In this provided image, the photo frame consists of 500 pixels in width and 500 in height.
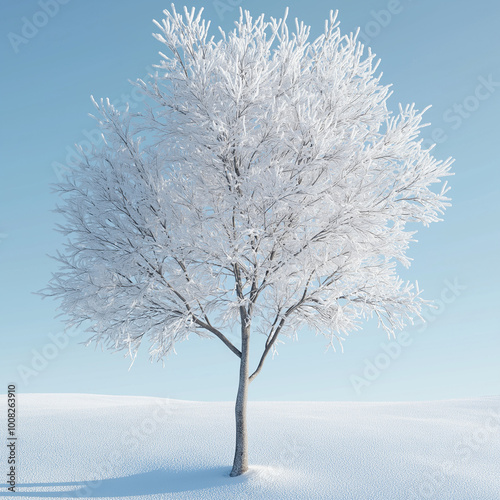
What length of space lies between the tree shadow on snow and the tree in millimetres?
654

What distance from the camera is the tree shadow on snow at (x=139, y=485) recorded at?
8281mm

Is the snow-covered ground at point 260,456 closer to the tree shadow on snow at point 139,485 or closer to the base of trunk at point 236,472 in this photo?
the tree shadow on snow at point 139,485

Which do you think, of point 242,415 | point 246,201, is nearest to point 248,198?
point 246,201

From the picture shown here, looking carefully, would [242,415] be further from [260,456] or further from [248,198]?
[248,198]

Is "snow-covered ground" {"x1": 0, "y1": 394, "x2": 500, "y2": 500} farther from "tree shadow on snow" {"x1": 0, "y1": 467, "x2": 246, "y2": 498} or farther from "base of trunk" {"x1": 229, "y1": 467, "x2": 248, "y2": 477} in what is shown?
"base of trunk" {"x1": 229, "y1": 467, "x2": 248, "y2": 477}

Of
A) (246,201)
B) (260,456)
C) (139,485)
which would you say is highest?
(246,201)

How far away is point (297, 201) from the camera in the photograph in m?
8.22

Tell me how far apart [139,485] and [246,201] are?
543 centimetres

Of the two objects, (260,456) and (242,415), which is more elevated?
(242,415)

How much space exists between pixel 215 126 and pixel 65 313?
490 cm

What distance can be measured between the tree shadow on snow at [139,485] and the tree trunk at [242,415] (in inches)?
10.3

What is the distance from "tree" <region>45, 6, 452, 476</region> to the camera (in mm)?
8500

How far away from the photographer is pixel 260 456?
376 inches

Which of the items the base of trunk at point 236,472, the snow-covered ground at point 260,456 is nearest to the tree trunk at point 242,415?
the base of trunk at point 236,472
